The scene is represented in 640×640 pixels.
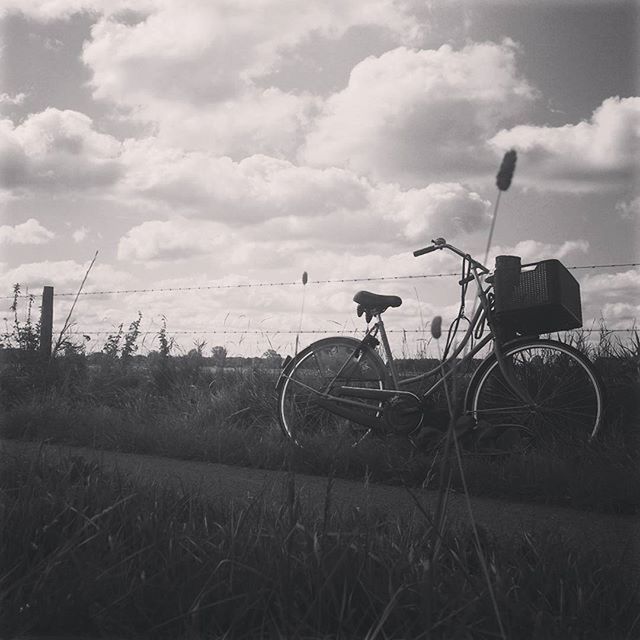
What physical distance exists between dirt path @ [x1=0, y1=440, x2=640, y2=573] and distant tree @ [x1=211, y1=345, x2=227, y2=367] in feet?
10.1

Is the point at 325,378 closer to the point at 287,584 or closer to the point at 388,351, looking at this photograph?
the point at 388,351

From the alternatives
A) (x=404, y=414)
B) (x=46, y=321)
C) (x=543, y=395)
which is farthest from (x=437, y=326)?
(x=46, y=321)

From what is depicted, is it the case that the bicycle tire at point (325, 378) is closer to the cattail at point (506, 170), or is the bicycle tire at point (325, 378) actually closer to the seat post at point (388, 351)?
the seat post at point (388, 351)

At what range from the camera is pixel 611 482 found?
3.28 metres

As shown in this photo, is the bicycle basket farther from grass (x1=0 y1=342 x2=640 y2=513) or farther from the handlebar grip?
grass (x1=0 y1=342 x2=640 y2=513)

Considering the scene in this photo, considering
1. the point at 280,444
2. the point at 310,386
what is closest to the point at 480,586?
the point at 280,444

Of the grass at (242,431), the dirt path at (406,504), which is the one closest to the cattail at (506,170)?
the grass at (242,431)

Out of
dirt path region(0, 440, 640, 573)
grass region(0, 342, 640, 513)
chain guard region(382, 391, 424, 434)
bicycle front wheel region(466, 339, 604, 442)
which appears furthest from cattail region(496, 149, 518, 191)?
chain guard region(382, 391, 424, 434)

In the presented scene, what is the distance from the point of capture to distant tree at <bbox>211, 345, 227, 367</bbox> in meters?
7.15

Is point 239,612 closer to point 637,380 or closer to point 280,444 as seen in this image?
point 280,444

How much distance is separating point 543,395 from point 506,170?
359cm

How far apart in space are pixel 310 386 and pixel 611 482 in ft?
7.88

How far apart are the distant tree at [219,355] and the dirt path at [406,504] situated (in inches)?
121

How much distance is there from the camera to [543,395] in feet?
14.9
